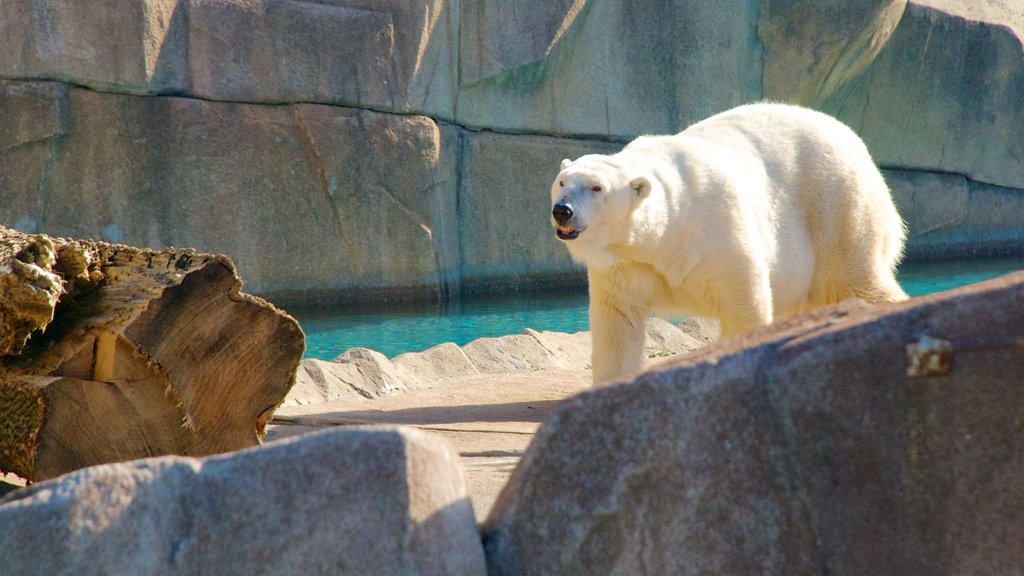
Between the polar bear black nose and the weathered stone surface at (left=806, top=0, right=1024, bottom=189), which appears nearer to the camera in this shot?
the polar bear black nose

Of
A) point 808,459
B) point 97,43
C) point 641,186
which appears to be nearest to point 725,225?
point 641,186

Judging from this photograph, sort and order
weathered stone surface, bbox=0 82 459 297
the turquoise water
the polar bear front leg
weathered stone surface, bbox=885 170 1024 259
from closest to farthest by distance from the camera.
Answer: the polar bear front leg, weathered stone surface, bbox=0 82 459 297, the turquoise water, weathered stone surface, bbox=885 170 1024 259

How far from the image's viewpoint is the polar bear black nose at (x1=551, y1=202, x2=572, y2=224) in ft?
14.0

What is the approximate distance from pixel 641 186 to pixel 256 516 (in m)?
2.82

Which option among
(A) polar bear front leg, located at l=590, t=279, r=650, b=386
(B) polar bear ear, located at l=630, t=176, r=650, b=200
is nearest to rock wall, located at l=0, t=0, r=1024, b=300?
(A) polar bear front leg, located at l=590, t=279, r=650, b=386

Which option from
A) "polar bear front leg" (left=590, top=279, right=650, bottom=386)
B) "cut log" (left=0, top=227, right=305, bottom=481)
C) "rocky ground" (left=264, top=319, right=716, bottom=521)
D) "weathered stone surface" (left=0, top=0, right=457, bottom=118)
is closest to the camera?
"cut log" (left=0, top=227, right=305, bottom=481)

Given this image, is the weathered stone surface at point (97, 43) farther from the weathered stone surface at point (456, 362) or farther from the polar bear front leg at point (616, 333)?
the polar bear front leg at point (616, 333)

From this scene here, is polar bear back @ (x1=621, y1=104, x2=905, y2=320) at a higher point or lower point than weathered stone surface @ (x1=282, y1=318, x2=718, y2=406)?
higher

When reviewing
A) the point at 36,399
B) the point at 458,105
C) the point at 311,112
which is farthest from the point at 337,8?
the point at 36,399

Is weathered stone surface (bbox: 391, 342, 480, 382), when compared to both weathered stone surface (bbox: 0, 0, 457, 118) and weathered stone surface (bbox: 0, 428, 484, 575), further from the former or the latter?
weathered stone surface (bbox: 0, 428, 484, 575)

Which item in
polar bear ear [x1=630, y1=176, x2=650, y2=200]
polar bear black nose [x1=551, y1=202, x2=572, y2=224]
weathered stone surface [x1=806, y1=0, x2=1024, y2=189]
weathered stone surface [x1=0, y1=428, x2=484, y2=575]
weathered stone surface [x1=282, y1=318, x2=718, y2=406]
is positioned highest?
weathered stone surface [x1=0, y1=428, x2=484, y2=575]

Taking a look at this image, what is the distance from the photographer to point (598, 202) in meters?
4.29

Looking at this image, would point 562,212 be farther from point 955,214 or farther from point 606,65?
point 955,214

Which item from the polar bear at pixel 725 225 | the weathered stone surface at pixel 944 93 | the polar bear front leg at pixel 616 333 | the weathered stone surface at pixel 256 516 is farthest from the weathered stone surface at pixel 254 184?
the weathered stone surface at pixel 256 516
